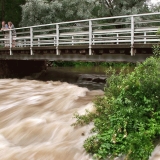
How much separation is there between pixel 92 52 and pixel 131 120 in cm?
680

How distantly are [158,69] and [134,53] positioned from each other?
4.52 m

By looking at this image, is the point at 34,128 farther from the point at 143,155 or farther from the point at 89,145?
the point at 143,155

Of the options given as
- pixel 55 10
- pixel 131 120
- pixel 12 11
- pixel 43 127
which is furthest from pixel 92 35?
pixel 12 11

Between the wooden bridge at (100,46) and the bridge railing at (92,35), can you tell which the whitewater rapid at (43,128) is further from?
the bridge railing at (92,35)

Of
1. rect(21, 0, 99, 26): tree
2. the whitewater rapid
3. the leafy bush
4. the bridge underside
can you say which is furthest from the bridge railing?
rect(21, 0, 99, 26): tree

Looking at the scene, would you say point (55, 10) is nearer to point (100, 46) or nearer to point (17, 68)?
point (17, 68)

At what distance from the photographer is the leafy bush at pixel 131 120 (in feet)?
18.2

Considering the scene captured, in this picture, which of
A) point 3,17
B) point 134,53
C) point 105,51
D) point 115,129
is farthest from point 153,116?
point 3,17

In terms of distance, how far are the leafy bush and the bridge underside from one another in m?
4.13

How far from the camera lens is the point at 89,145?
19.7ft

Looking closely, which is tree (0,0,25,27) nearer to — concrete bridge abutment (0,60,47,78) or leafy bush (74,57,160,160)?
concrete bridge abutment (0,60,47,78)

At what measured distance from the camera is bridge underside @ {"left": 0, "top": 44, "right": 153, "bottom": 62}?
35.9ft

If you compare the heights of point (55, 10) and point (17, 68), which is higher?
point (55, 10)

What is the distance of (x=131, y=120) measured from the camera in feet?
19.5
